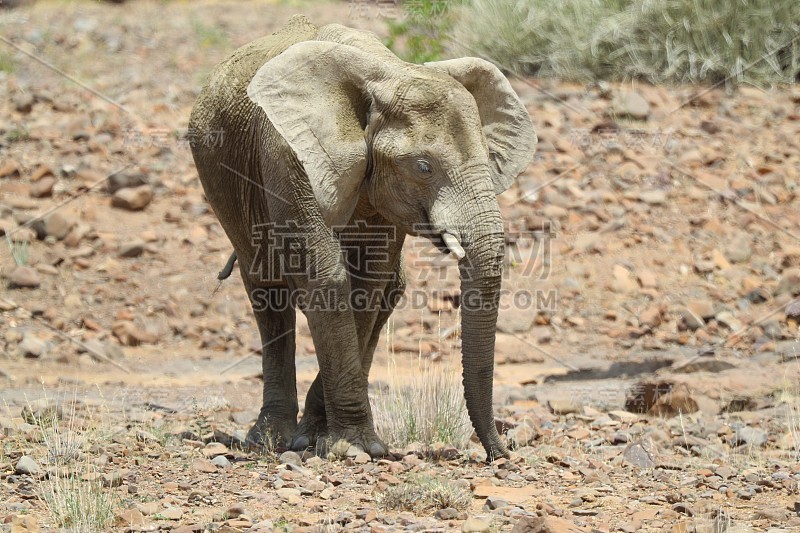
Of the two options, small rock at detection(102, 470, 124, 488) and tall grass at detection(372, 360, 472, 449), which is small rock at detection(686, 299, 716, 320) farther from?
small rock at detection(102, 470, 124, 488)

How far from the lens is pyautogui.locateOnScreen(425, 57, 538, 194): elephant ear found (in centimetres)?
747

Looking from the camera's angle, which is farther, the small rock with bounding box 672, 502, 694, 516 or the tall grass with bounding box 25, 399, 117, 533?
the small rock with bounding box 672, 502, 694, 516

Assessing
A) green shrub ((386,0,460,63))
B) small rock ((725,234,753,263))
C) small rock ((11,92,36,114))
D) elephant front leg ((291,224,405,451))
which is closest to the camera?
elephant front leg ((291,224,405,451))

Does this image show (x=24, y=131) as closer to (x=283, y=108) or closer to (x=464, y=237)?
(x=283, y=108)

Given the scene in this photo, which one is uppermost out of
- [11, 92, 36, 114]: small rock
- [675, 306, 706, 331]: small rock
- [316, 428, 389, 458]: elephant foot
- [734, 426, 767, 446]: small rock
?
[11, 92, 36, 114]: small rock

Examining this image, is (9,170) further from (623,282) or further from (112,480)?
(112,480)

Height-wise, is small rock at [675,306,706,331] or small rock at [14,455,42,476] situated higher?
small rock at [675,306,706,331]

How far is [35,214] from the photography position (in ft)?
48.2

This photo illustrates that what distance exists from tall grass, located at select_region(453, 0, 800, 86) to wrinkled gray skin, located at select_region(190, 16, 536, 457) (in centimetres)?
994

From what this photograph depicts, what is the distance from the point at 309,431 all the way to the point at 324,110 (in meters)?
2.29

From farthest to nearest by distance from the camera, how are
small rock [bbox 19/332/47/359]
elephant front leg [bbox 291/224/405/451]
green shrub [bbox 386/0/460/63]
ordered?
1. green shrub [bbox 386/0/460/63]
2. small rock [bbox 19/332/47/359]
3. elephant front leg [bbox 291/224/405/451]

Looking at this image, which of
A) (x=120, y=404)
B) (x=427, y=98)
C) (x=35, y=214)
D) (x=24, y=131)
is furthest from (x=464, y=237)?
(x=24, y=131)

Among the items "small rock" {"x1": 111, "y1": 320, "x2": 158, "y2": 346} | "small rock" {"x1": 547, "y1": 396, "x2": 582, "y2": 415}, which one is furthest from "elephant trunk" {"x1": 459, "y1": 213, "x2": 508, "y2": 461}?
"small rock" {"x1": 111, "y1": 320, "x2": 158, "y2": 346}

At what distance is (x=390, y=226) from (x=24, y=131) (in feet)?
32.9
